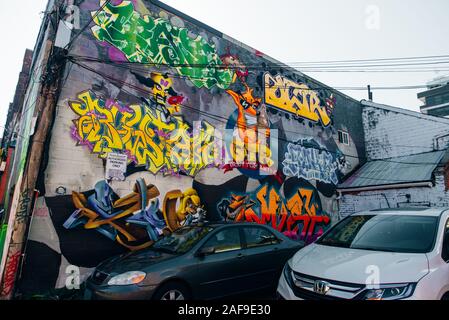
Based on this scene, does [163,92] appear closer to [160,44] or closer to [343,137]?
[160,44]

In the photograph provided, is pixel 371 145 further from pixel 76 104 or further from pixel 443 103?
pixel 443 103

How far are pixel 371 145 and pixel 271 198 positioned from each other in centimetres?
881

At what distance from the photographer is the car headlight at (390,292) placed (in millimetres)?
3100


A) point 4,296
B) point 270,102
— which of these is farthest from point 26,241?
point 270,102

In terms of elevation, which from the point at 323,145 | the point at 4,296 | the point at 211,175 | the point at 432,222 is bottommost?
the point at 4,296

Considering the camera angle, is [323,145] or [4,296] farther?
[323,145]

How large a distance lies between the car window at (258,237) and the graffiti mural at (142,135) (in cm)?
350

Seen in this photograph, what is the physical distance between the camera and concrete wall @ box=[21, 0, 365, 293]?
21.8 feet

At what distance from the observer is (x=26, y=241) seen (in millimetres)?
5957

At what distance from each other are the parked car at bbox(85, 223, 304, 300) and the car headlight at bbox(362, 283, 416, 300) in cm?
252

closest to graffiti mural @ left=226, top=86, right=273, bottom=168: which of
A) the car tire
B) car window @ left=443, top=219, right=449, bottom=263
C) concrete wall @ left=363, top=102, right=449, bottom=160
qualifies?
the car tire

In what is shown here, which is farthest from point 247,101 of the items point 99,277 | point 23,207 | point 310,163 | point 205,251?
point 99,277

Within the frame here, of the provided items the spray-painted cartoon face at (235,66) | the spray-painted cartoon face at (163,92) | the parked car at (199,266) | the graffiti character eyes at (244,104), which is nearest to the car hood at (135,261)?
the parked car at (199,266)

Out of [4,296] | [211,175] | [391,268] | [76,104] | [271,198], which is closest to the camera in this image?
[391,268]
